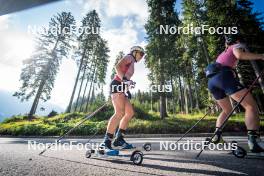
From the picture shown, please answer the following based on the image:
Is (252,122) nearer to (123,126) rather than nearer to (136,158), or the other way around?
(136,158)

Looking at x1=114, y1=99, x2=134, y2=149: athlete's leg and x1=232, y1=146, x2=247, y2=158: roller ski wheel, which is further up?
x1=114, y1=99, x2=134, y2=149: athlete's leg

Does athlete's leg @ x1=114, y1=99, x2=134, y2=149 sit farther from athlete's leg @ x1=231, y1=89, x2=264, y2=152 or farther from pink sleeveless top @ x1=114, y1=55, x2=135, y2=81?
athlete's leg @ x1=231, y1=89, x2=264, y2=152

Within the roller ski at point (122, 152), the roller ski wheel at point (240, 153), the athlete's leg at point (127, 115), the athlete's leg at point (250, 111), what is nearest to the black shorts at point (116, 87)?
the athlete's leg at point (127, 115)

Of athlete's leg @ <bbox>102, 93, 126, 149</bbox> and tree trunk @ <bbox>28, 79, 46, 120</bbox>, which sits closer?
athlete's leg @ <bbox>102, 93, 126, 149</bbox>

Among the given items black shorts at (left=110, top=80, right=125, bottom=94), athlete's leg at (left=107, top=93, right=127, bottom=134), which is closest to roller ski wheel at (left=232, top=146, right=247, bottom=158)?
athlete's leg at (left=107, top=93, right=127, bottom=134)

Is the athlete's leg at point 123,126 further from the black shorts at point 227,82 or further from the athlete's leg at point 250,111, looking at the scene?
the athlete's leg at point 250,111

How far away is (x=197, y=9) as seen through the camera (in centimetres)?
3003

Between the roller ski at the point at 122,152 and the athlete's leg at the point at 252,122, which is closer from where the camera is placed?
the athlete's leg at the point at 252,122

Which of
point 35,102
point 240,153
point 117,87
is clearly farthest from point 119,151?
point 35,102

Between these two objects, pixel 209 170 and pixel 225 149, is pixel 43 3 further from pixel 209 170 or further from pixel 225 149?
Answer: pixel 225 149

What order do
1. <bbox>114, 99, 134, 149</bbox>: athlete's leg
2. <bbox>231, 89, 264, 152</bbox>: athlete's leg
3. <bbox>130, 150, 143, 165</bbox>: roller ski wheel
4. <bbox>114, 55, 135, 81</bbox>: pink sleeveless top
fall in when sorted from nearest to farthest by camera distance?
<bbox>231, 89, 264, 152</bbox>: athlete's leg, <bbox>130, 150, 143, 165</bbox>: roller ski wheel, <bbox>114, 99, 134, 149</bbox>: athlete's leg, <bbox>114, 55, 135, 81</bbox>: pink sleeveless top

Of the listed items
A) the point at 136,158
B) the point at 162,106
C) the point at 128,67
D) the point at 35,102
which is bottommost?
the point at 136,158

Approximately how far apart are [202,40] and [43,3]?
29.2 m

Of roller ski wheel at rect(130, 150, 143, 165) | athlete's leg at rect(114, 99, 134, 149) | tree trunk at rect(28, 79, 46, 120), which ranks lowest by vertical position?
roller ski wheel at rect(130, 150, 143, 165)
